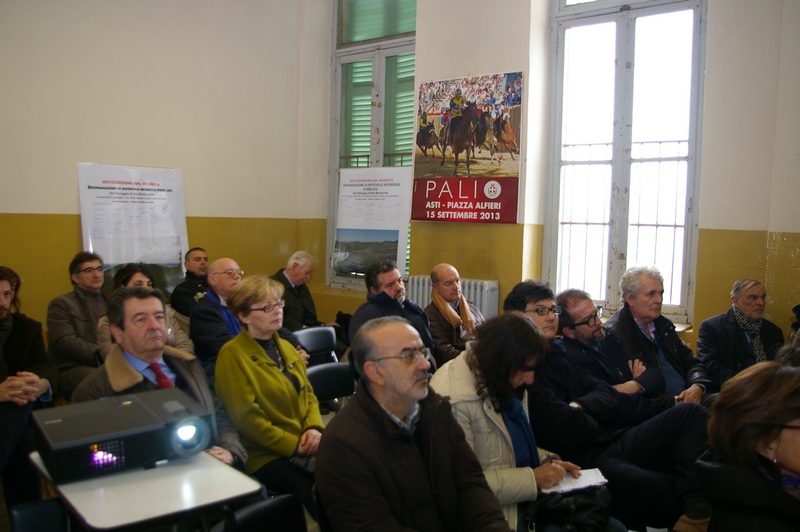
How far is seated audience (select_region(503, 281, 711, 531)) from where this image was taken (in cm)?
229

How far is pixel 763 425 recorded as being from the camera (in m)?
1.63

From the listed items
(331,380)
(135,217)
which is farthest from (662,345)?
(135,217)

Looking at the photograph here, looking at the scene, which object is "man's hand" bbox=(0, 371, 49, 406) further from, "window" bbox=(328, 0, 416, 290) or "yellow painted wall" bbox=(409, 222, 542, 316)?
"window" bbox=(328, 0, 416, 290)

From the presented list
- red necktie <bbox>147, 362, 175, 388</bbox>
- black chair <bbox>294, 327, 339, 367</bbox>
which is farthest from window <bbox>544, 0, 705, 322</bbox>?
red necktie <bbox>147, 362, 175, 388</bbox>

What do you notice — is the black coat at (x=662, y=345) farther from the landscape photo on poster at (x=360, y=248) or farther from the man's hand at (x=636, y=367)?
the landscape photo on poster at (x=360, y=248)

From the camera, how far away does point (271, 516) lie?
1728 mm

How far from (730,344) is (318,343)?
98.0 inches

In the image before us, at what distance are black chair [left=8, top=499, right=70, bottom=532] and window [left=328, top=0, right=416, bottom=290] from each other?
15.2 feet

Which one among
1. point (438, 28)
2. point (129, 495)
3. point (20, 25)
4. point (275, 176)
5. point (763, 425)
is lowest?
point (129, 495)

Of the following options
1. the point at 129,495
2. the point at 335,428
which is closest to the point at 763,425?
the point at 335,428

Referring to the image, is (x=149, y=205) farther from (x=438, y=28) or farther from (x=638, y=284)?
(x=638, y=284)

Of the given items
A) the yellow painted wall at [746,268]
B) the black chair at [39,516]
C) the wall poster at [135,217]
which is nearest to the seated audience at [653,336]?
the yellow painted wall at [746,268]

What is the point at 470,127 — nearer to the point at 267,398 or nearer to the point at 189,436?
the point at 267,398

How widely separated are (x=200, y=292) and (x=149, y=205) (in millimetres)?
874
